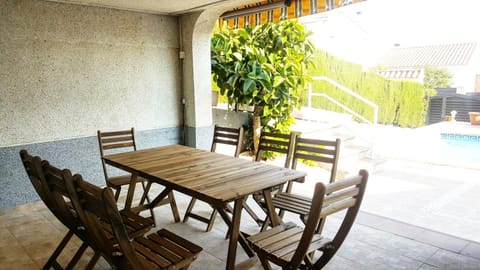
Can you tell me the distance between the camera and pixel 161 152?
3.54 metres

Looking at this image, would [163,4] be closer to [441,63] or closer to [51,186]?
[51,186]

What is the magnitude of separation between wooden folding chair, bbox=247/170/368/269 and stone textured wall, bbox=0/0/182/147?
344cm

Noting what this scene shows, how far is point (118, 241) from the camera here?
5.85ft

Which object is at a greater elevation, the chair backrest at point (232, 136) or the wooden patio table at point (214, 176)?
the chair backrest at point (232, 136)

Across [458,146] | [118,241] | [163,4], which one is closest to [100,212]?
[118,241]

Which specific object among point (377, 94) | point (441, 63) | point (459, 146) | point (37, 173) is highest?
point (441, 63)

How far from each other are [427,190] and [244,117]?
3.60 metres

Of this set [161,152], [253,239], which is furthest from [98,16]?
[253,239]

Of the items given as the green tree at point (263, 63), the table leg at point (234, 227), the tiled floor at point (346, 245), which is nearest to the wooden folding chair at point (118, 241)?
the table leg at point (234, 227)

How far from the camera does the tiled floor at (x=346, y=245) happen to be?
2.79 metres

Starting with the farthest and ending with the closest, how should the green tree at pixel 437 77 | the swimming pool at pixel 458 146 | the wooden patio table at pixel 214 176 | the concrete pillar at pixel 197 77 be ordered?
the green tree at pixel 437 77
the swimming pool at pixel 458 146
the concrete pillar at pixel 197 77
the wooden patio table at pixel 214 176

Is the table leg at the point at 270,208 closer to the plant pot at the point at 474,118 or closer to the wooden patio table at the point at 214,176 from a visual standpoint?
the wooden patio table at the point at 214,176

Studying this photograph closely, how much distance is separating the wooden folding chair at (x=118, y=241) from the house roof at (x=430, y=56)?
15165 millimetres

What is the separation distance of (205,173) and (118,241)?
3.34ft
